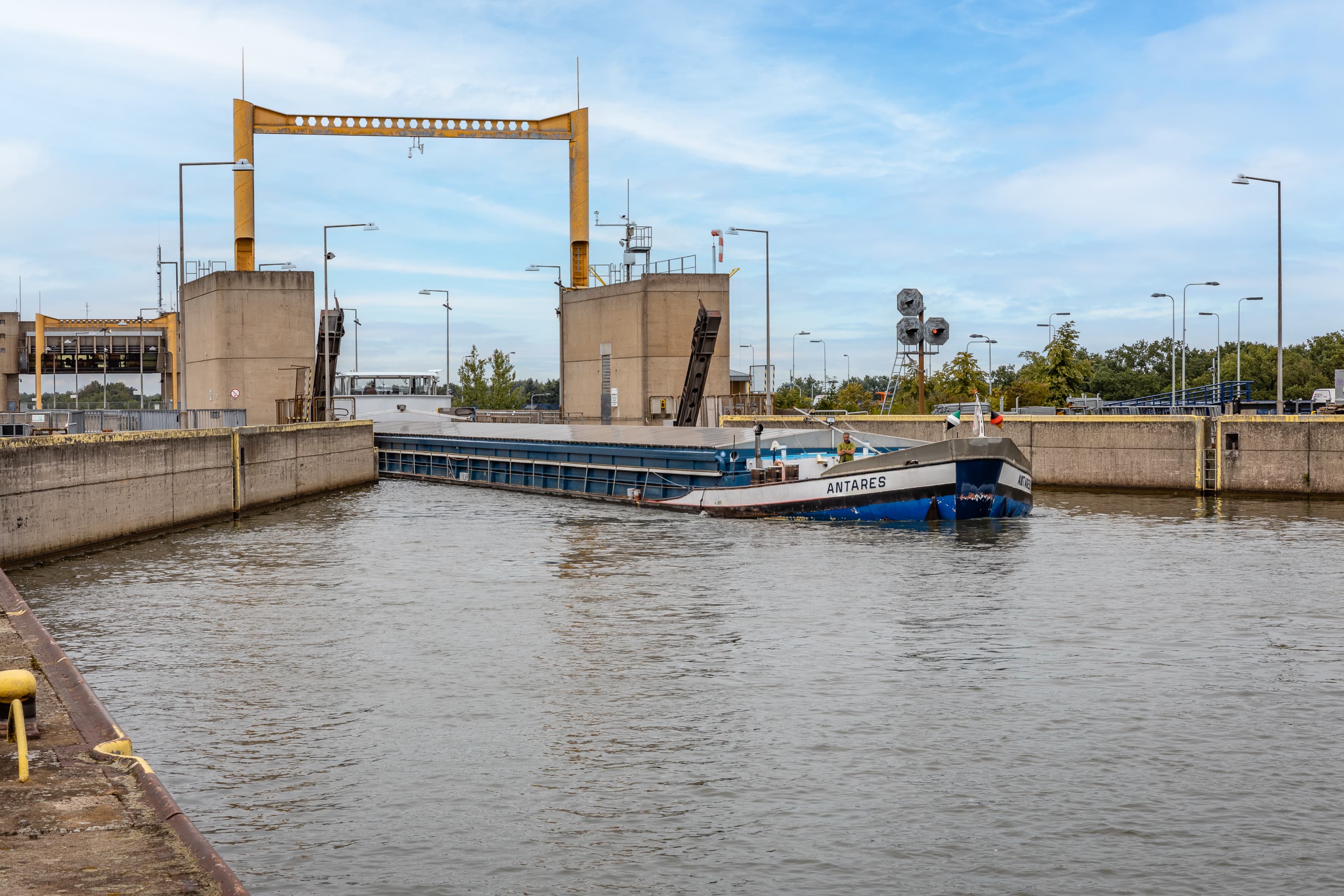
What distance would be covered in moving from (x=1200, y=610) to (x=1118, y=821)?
1111 centimetres

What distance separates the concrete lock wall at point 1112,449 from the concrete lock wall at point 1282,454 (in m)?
0.97

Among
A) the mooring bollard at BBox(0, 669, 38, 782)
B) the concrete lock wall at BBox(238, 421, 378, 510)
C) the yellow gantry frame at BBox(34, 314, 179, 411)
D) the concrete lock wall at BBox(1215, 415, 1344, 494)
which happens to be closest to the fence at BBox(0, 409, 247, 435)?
the concrete lock wall at BBox(238, 421, 378, 510)

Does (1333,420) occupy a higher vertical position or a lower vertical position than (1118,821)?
higher

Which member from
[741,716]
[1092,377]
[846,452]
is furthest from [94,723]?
[1092,377]

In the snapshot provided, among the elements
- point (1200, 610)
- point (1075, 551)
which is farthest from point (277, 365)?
point (1200, 610)

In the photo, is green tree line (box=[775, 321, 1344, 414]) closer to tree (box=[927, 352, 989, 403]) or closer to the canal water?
tree (box=[927, 352, 989, 403])

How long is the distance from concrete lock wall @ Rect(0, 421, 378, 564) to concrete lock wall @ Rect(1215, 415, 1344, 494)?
32.8 metres

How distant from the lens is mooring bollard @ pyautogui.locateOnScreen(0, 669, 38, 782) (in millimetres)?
8703

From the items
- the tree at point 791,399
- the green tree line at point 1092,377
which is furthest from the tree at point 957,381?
the tree at point 791,399

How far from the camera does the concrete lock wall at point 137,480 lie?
25625mm

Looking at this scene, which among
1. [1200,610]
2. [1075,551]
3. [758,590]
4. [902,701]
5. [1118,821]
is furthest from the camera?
[1075,551]

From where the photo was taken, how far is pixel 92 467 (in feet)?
93.9

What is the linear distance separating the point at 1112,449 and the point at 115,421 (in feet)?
112

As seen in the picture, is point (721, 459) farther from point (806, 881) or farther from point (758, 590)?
point (806, 881)
